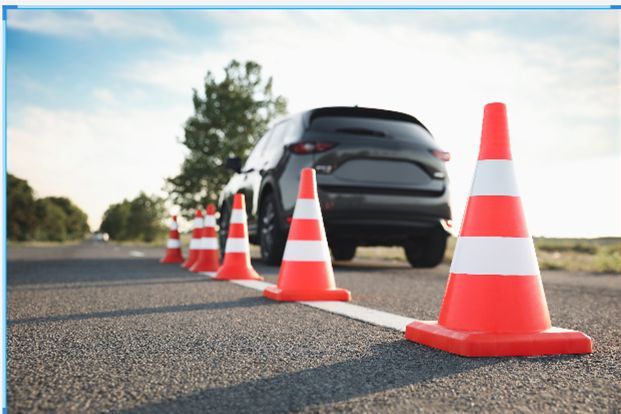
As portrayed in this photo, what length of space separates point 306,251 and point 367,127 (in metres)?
3.08

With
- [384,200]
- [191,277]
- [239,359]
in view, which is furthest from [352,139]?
[239,359]

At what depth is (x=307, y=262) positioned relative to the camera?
5.09 meters

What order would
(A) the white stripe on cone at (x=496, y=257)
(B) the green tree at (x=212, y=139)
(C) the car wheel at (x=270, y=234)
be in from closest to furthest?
(A) the white stripe on cone at (x=496, y=257), (C) the car wheel at (x=270, y=234), (B) the green tree at (x=212, y=139)

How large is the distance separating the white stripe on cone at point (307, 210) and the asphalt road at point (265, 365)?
34.7 inches

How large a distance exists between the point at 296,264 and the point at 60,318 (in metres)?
1.76

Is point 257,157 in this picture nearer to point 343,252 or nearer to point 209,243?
point 209,243

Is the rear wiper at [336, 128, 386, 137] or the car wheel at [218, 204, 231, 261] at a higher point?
the rear wiper at [336, 128, 386, 137]

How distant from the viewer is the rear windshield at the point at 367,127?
25.5ft

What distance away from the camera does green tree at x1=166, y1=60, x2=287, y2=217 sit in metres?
39.9

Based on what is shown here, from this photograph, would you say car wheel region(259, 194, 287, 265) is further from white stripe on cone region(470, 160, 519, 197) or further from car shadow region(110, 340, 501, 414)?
car shadow region(110, 340, 501, 414)

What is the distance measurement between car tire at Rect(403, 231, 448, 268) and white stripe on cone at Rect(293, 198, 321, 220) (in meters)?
3.56

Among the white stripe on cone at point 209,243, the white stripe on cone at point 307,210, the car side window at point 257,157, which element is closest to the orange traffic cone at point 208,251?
the white stripe on cone at point 209,243

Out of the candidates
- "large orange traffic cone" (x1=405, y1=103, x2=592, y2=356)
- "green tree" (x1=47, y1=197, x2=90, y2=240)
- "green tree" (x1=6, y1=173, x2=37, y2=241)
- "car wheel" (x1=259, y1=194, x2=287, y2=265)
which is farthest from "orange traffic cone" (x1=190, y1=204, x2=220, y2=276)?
"green tree" (x1=47, y1=197, x2=90, y2=240)

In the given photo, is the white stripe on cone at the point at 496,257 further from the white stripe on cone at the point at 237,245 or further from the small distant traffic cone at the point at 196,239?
the small distant traffic cone at the point at 196,239
